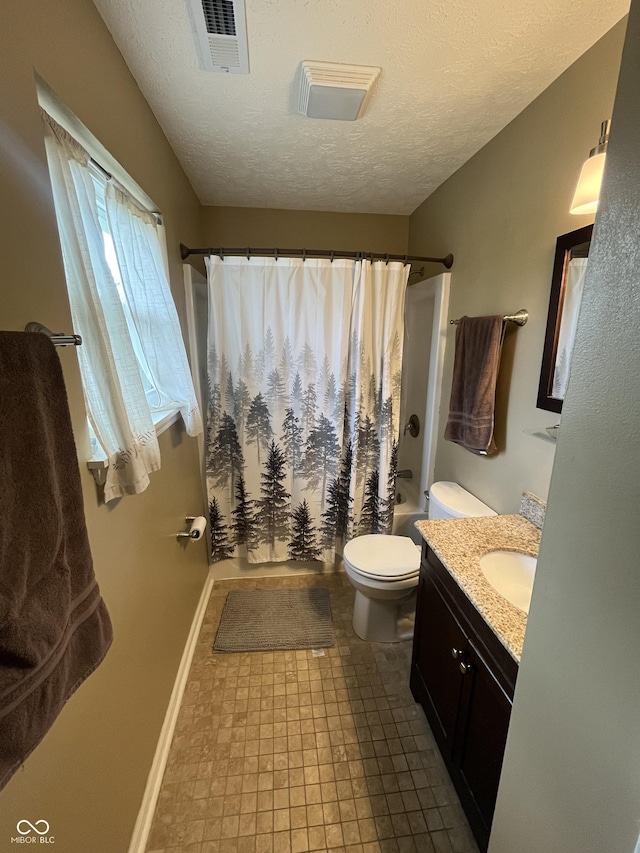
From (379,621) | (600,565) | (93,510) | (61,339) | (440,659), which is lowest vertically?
(379,621)

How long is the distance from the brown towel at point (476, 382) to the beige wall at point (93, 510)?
1399mm

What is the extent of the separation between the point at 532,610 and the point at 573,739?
18 cm

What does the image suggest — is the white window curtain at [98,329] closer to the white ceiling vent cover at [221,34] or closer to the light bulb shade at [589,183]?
the white ceiling vent cover at [221,34]

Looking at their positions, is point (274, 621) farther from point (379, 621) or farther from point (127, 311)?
point (127, 311)

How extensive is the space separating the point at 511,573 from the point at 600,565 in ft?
2.82

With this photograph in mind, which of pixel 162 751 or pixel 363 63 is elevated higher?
pixel 363 63

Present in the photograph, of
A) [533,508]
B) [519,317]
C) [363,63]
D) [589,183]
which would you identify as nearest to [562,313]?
[519,317]

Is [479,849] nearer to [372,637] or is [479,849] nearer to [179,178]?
[372,637]

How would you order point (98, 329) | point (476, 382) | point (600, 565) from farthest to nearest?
point (476, 382)
point (98, 329)
point (600, 565)

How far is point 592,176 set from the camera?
3.29 ft

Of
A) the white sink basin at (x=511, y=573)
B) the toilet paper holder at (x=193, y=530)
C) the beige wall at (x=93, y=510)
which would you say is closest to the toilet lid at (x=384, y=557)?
the white sink basin at (x=511, y=573)

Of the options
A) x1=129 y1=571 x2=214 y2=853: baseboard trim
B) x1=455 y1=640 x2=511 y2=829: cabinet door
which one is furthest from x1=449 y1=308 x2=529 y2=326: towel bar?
x1=129 y1=571 x2=214 y2=853: baseboard trim

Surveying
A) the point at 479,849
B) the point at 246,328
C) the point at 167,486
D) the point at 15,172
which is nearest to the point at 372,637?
the point at 479,849

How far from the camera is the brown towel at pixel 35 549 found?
0.51 metres
